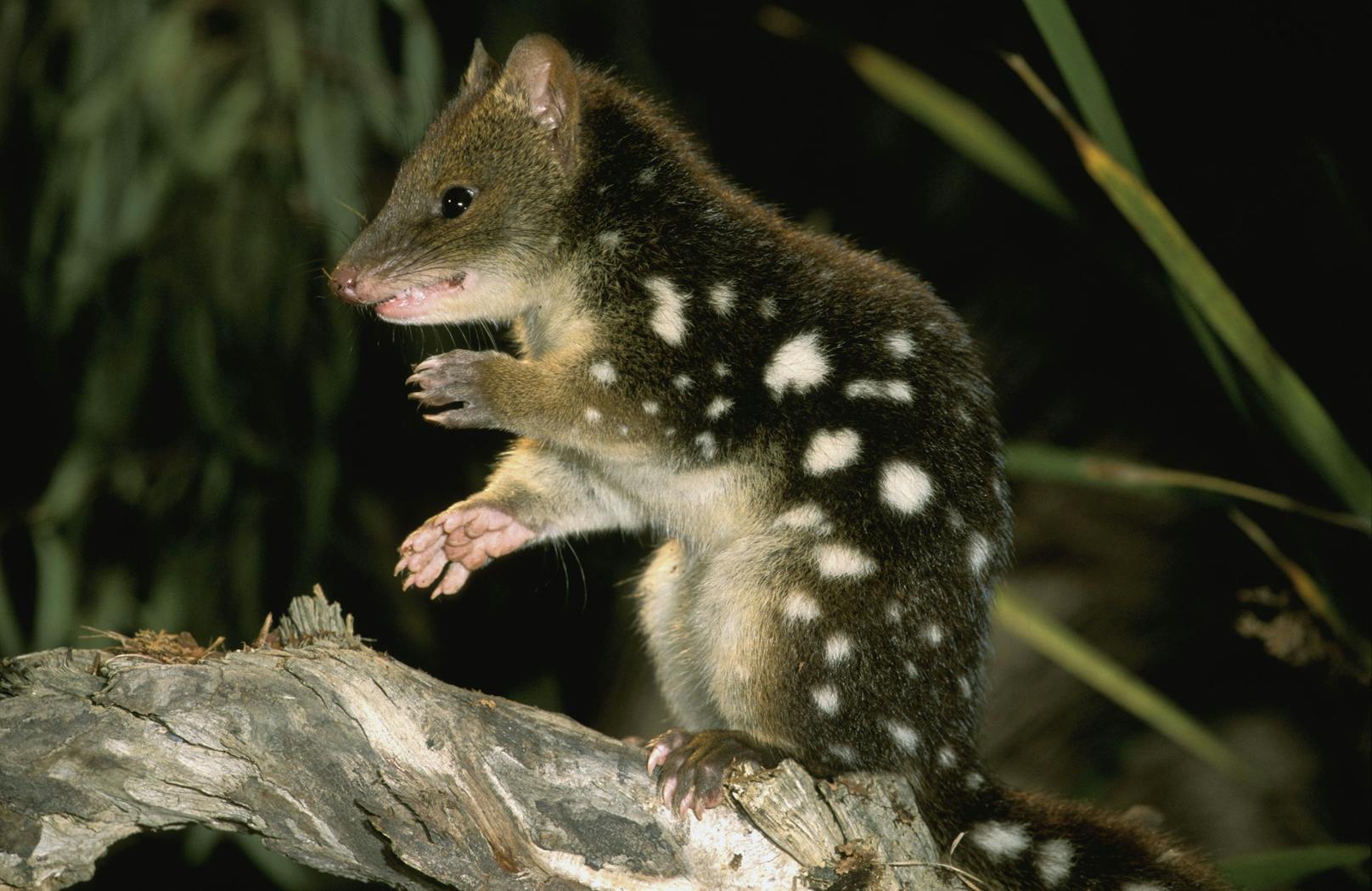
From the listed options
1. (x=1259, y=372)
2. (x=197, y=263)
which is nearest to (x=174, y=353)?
(x=197, y=263)

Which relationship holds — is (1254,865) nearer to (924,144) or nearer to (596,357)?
(596,357)

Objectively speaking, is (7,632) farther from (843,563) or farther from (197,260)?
(843,563)

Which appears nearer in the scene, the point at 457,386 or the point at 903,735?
the point at 903,735

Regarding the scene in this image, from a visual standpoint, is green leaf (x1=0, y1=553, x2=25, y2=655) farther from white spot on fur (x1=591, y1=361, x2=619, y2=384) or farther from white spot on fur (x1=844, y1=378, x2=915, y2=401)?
white spot on fur (x1=844, y1=378, x2=915, y2=401)

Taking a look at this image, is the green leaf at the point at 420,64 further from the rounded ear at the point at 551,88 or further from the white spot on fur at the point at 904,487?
the white spot on fur at the point at 904,487

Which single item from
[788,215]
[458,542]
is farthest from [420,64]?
[458,542]
